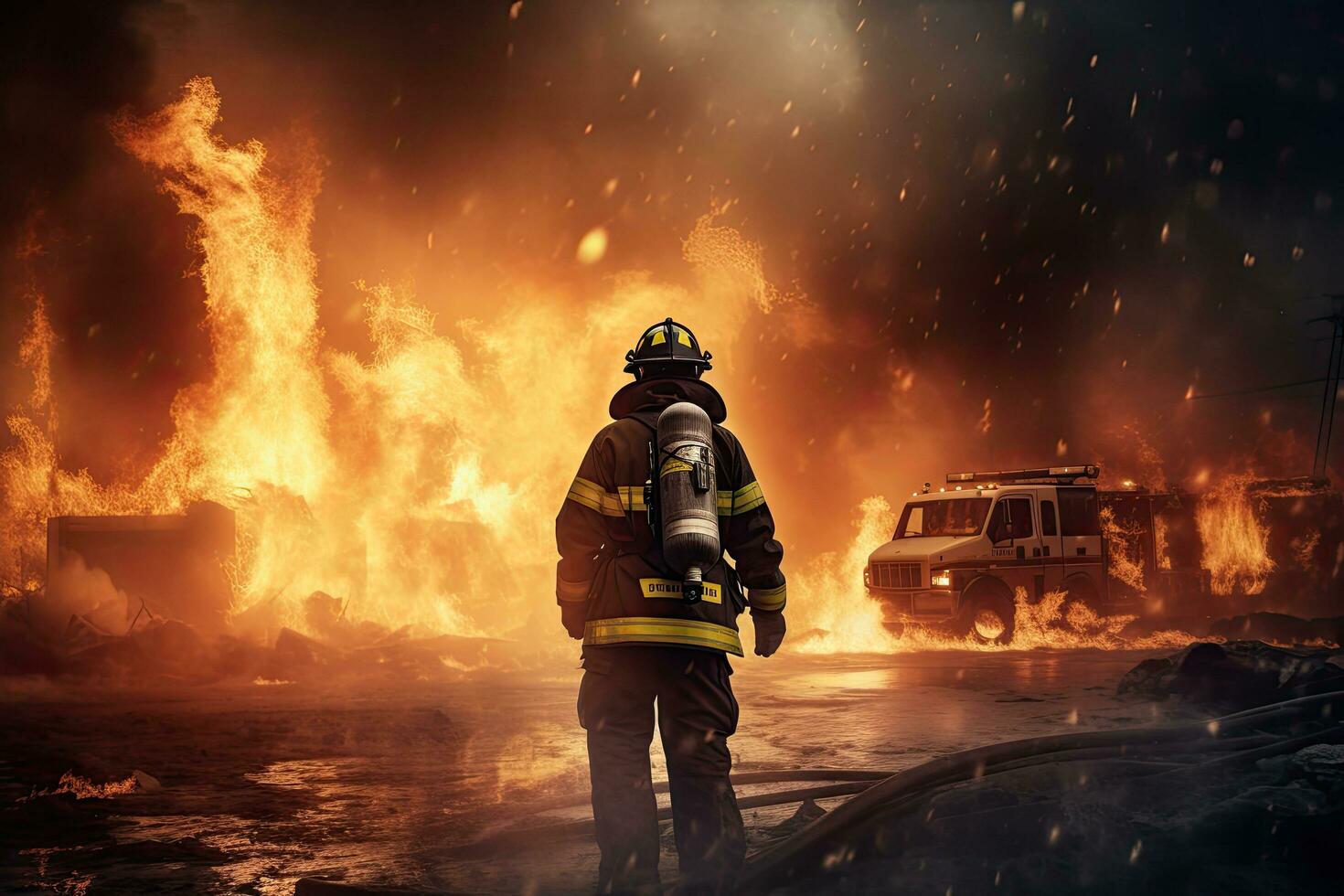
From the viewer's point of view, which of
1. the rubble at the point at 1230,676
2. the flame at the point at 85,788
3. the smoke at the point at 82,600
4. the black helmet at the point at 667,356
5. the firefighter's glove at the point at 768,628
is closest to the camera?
the firefighter's glove at the point at 768,628

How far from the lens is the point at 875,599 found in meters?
16.0

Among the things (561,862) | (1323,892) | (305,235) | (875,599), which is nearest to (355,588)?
(305,235)

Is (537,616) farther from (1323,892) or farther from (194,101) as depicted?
(1323,892)

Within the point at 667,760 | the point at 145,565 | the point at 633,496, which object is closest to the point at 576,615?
the point at 633,496

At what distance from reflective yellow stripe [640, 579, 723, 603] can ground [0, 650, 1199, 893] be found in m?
1.19

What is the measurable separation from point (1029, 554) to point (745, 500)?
12.5 m

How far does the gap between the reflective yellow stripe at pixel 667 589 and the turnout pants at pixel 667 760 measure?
0.18 metres

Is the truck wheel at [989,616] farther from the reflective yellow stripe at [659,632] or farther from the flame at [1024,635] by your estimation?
the reflective yellow stripe at [659,632]

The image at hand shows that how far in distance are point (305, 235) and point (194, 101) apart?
11.3ft

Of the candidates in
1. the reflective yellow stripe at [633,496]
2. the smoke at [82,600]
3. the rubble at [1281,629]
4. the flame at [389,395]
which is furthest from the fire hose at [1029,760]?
the flame at [389,395]

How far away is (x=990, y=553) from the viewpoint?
15.3 metres

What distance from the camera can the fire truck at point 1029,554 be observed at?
49.9 feet

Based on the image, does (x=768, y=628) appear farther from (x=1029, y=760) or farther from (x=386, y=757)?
(x=386, y=757)

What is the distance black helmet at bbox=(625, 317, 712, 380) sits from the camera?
4312 millimetres
